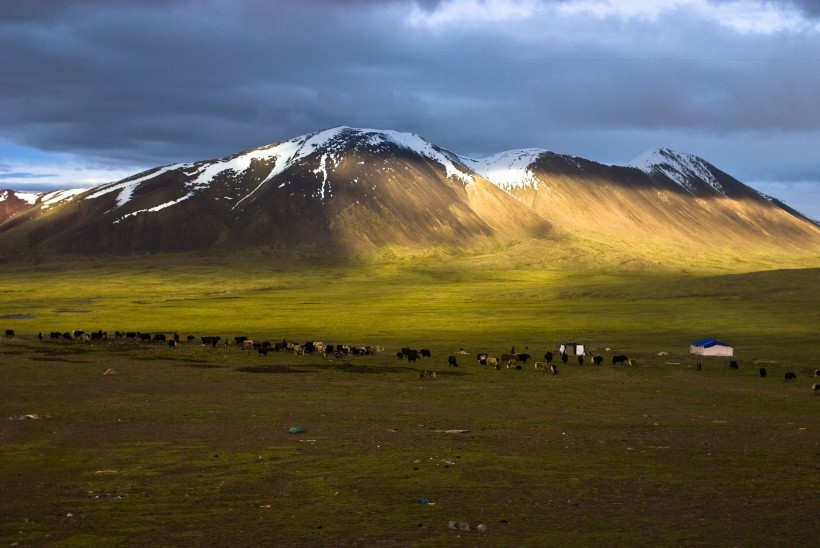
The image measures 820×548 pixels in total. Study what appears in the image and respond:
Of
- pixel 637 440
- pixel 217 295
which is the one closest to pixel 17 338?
pixel 637 440

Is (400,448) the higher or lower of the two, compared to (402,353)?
lower

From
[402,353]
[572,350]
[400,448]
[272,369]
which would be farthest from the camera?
[572,350]

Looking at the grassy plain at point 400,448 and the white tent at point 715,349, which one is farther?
the white tent at point 715,349

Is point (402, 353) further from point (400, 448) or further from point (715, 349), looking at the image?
point (400, 448)

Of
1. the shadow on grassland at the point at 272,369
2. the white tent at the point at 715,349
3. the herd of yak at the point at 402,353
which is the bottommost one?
the shadow on grassland at the point at 272,369

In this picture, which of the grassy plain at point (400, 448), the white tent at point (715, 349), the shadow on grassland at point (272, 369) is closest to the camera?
the grassy plain at point (400, 448)

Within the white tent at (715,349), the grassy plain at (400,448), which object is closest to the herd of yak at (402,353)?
the grassy plain at (400,448)

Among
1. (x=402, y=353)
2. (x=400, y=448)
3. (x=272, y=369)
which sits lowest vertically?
(x=400, y=448)

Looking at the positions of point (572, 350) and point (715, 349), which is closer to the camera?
point (715, 349)

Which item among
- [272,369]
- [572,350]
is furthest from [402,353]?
[572,350]

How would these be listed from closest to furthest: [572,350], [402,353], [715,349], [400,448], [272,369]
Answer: [400,448]
[272,369]
[402,353]
[715,349]
[572,350]

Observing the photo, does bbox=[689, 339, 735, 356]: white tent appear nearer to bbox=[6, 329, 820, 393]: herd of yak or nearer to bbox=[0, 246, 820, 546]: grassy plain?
bbox=[0, 246, 820, 546]: grassy plain

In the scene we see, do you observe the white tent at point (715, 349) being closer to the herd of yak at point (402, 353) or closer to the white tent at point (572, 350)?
the herd of yak at point (402, 353)

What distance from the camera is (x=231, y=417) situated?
110 ft
